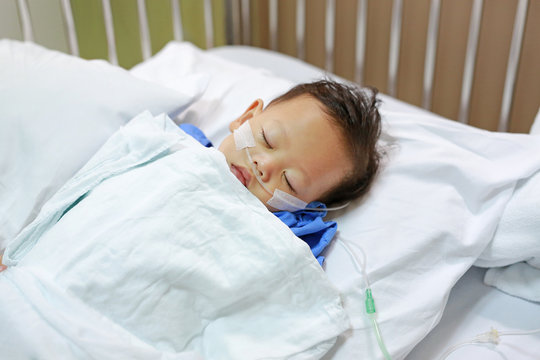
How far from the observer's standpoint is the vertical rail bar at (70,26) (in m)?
1.58

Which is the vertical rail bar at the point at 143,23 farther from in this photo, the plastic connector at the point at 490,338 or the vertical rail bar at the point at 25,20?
the plastic connector at the point at 490,338

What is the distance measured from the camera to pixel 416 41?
6.09 feet

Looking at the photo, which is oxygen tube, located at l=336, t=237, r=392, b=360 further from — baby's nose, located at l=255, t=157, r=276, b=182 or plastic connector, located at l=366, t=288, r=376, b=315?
baby's nose, located at l=255, t=157, r=276, b=182

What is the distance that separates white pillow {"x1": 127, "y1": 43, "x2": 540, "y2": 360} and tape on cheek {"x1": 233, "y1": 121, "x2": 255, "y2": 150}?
221 mm

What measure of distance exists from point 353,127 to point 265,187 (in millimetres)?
212

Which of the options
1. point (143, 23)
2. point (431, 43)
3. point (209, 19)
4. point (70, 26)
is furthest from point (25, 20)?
point (431, 43)

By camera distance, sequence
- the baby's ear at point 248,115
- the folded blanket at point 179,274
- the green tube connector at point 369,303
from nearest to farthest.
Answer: the folded blanket at point 179,274
the green tube connector at point 369,303
the baby's ear at point 248,115

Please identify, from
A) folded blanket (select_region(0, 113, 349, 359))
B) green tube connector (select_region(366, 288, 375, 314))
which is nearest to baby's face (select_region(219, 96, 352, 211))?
folded blanket (select_region(0, 113, 349, 359))

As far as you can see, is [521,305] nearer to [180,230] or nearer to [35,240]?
[180,230]

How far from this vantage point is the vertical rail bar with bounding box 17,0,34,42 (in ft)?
4.99

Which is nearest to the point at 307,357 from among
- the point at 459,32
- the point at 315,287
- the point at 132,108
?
the point at 315,287

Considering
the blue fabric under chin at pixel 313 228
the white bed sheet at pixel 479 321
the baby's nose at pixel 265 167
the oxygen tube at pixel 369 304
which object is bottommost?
the white bed sheet at pixel 479 321

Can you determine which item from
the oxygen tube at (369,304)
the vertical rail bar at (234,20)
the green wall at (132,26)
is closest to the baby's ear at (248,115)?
the oxygen tube at (369,304)

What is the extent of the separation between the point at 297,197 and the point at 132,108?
0.43 meters
